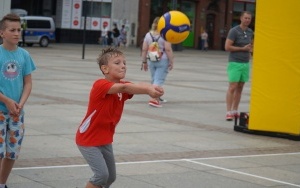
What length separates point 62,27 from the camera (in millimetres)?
58875

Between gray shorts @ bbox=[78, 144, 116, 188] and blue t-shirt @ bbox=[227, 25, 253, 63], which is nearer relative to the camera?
gray shorts @ bbox=[78, 144, 116, 188]

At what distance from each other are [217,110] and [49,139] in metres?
5.92

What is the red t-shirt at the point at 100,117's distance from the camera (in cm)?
661

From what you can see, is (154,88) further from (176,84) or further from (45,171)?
(176,84)

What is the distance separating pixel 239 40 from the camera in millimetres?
14367

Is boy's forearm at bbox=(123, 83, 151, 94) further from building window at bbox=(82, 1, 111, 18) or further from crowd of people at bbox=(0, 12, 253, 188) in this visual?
building window at bbox=(82, 1, 111, 18)

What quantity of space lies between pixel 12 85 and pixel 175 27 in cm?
618

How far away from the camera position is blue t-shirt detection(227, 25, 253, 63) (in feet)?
47.1

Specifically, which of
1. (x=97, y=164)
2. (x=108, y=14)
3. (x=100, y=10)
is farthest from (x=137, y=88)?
(x=108, y=14)

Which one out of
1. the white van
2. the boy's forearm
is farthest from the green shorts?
the white van

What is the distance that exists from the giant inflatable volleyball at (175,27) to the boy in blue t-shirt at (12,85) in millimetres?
5946

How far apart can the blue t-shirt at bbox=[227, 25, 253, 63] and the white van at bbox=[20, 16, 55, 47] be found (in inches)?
1364

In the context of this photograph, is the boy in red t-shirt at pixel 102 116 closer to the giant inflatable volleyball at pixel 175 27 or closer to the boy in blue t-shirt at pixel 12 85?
the boy in blue t-shirt at pixel 12 85

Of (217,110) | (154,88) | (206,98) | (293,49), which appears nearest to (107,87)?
(154,88)
